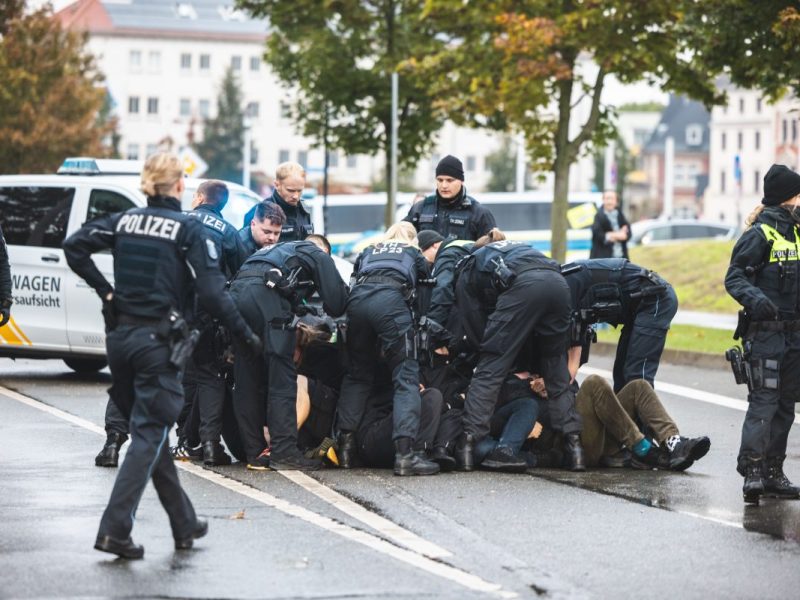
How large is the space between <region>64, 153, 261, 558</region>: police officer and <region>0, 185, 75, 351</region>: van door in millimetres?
8201

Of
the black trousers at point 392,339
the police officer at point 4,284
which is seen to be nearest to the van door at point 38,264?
the police officer at point 4,284

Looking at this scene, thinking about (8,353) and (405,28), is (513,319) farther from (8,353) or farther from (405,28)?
(405,28)

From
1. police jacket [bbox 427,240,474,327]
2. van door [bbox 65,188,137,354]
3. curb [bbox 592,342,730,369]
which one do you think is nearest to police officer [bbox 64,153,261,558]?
police jacket [bbox 427,240,474,327]

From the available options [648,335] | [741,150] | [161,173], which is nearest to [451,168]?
[648,335]

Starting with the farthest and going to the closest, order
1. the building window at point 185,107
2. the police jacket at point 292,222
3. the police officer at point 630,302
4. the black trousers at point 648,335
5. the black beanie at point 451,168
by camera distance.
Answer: the building window at point 185,107 → the black beanie at point 451,168 → the police jacket at point 292,222 → the black trousers at point 648,335 → the police officer at point 630,302

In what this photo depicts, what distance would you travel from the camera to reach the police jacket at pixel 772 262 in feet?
31.2

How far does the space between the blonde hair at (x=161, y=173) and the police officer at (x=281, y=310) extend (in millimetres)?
2597

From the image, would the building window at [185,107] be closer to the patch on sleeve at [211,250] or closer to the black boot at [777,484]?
the black boot at [777,484]

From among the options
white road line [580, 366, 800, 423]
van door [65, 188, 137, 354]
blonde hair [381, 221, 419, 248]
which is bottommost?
white road line [580, 366, 800, 423]

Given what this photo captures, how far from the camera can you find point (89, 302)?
15914 millimetres

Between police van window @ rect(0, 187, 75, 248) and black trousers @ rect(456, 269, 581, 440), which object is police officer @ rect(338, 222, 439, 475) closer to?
black trousers @ rect(456, 269, 581, 440)

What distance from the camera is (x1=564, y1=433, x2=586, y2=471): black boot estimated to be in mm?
10812

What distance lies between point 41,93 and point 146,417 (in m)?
39.6

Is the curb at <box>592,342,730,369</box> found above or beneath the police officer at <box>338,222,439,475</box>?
beneath
